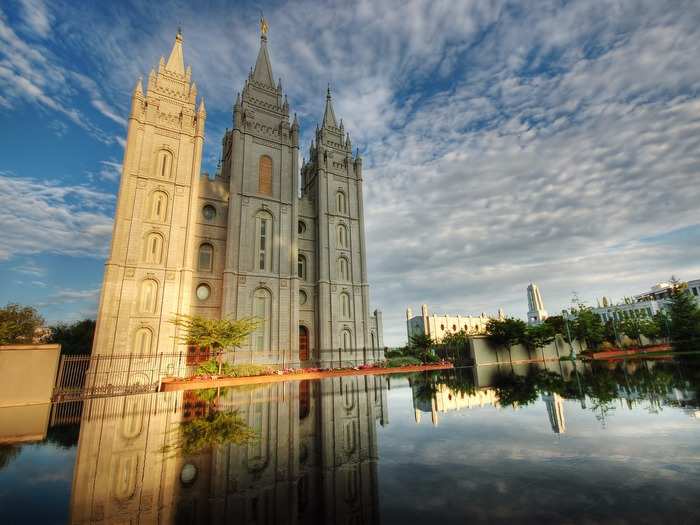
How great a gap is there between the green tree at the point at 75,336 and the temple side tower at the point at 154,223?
57.3 ft

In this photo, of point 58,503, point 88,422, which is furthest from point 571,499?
point 88,422

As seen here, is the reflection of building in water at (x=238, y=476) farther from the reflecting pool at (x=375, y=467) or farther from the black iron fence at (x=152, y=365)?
the black iron fence at (x=152, y=365)

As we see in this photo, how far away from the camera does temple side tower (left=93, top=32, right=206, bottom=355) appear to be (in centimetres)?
2291

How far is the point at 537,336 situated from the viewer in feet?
93.6

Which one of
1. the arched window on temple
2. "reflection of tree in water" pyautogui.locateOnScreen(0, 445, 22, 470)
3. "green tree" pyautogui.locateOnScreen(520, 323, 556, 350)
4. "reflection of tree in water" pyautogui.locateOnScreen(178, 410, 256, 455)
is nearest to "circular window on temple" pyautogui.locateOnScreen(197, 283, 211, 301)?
the arched window on temple

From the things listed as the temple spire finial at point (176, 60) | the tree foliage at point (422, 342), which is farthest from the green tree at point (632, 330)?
the temple spire finial at point (176, 60)

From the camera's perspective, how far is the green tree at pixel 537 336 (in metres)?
28.0

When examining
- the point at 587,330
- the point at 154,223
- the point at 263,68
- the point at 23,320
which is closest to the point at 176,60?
the point at 263,68

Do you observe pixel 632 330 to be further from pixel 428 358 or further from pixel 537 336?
pixel 428 358

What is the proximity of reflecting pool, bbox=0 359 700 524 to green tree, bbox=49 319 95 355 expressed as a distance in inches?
1467

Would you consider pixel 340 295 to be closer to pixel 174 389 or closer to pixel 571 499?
pixel 174 389

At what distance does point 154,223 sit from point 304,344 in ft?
54.4

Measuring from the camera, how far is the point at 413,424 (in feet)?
18.8

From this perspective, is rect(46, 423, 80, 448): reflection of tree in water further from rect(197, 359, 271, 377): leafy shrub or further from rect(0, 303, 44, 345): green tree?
rect(0, 303, 44, 345): green tree
